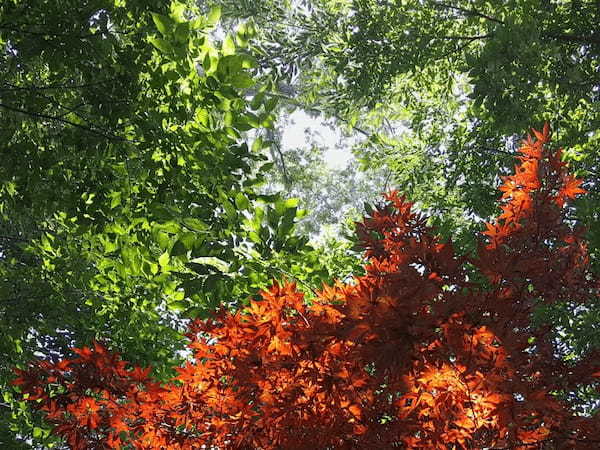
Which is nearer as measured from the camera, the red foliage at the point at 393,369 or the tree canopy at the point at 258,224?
the red foliage at the point at 393,369

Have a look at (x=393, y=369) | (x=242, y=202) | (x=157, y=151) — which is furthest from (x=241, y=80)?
(x=393, y=369)

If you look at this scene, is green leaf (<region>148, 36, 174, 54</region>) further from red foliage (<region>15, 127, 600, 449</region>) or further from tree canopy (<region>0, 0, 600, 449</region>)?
red foliage (<region>15, 127, 600, 449</region>)

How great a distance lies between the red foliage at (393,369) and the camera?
2262 millimetres

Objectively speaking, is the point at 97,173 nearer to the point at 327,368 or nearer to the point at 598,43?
the point at 327,368

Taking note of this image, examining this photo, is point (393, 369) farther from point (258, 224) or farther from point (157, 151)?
point (157, 151)

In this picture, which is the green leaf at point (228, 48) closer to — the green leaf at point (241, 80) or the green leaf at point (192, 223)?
the green leaf at point (241, 80)

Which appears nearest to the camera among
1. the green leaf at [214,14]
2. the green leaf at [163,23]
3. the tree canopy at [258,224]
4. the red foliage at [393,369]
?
the red foliage at [393,369]

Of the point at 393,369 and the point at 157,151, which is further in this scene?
the point at 157,151

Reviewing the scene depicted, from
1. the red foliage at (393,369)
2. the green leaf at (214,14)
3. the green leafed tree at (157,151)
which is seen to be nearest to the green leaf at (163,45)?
the green leafed tree at (157,151)

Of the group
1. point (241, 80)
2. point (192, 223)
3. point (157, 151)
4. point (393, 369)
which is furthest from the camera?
point (157, 151)

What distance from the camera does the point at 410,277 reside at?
7.90ft

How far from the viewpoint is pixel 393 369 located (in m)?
2.37

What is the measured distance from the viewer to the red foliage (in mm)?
2262

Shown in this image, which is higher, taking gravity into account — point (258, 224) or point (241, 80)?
point (241, 80)
